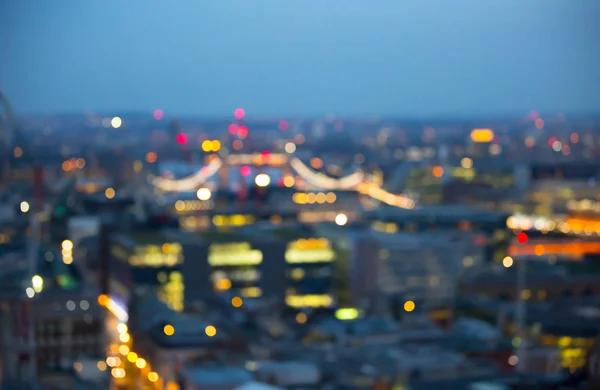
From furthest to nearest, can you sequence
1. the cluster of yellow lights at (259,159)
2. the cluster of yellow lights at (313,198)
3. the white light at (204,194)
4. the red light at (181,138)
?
the cluster of yellow lights at (259,159), the red light at (181,138), the white light at (204,194), the cluster of yellow lights at (313,198)

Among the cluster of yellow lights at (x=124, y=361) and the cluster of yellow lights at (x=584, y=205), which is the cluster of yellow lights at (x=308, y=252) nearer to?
the cluster of yellow lights at (x=124, y=361)

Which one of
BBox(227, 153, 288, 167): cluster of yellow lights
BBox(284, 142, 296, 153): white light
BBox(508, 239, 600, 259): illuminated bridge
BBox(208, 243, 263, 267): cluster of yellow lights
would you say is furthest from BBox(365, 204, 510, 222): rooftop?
BBox(284, 142, 296, 153): white light

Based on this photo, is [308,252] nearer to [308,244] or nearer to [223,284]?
[308,244]

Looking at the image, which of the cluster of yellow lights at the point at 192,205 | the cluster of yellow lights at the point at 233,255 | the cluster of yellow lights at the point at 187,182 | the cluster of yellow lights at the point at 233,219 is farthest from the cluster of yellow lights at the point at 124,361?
the cluster of yellow lights at the point at 187,182

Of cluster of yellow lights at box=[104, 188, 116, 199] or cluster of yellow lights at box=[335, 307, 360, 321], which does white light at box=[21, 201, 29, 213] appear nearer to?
cluster of yellow lights at box=[335, 307, 360, 321]

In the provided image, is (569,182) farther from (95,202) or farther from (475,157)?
(95,202)

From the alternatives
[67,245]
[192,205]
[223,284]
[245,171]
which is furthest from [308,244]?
[245,171]

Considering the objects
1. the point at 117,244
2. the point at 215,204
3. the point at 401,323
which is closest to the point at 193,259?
the point at 117,244
